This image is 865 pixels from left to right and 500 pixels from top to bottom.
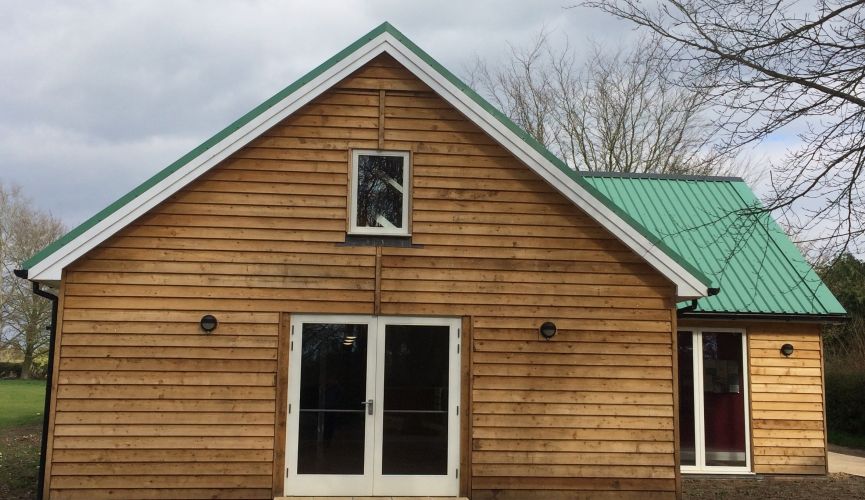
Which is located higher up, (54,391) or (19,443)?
(54,391)

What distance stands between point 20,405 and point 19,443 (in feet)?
31.4

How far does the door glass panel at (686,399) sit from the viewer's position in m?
12.4

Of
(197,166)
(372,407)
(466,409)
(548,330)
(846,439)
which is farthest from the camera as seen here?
(846,439)

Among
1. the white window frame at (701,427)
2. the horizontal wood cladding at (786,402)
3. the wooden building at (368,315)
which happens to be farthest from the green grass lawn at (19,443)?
the horizontal wood cladding at (786,402)

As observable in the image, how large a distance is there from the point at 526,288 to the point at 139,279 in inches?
184

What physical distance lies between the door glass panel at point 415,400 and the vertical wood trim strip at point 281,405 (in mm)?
1188

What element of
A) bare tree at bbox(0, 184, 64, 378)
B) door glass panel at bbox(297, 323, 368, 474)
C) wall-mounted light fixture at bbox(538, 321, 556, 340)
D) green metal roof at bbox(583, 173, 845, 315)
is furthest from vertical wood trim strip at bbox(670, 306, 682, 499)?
bare tree at bbox(0, 184, 64, 378)

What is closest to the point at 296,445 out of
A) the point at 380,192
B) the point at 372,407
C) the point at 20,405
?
the point at 372,407

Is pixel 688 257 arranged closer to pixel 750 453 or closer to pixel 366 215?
pixel 750 453

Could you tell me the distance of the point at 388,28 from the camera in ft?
32.0

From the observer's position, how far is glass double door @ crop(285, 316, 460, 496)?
9391 millimetres

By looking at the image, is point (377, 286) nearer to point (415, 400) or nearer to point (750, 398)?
point (415, 400)

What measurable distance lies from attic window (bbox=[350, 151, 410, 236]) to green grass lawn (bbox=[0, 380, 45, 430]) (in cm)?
1261

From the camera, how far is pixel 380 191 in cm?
991
